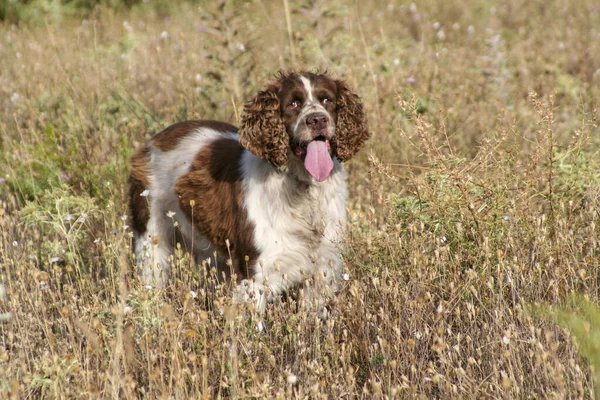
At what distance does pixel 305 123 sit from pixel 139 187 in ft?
5.06

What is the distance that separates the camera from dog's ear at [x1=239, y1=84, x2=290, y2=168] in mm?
4391

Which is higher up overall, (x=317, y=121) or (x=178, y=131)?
(x=317, y=121)

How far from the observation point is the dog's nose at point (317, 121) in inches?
169

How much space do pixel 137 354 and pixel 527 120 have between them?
462 centimetres

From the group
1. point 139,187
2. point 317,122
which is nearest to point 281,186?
point 317,122

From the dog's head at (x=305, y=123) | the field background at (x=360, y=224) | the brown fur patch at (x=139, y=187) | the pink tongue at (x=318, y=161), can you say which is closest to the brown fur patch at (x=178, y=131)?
the brown fur patch at (x=139, y=187)

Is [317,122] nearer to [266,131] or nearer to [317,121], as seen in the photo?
[317,121]

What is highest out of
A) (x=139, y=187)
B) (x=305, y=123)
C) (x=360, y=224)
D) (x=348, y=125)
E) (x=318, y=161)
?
(x=305, y=123)

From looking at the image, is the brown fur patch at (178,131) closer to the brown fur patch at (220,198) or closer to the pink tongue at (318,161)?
the brown fur patch at (220,198)

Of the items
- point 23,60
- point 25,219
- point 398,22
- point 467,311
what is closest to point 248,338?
point 467,311

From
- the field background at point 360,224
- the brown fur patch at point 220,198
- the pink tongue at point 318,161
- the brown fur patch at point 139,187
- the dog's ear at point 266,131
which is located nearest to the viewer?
the field background at point 360,224

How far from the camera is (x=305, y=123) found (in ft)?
14.2

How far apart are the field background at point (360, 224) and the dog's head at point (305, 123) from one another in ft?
1.22

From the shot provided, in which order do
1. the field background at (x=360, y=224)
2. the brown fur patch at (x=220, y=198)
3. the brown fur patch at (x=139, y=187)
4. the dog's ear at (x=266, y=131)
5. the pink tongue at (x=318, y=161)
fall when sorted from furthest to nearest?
the brown fur patch at (x=139, y=187)
the brown fur patch at (x=220, y=198)
the dog's ear at (x=266, y=131)
the pink tongue at (x=318, y=161)
the field background at (x=360, y=224)
